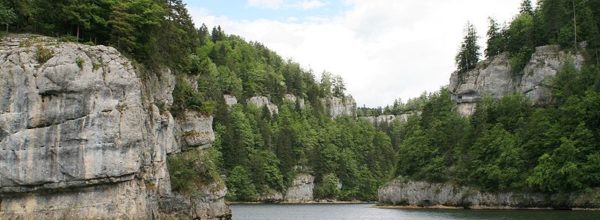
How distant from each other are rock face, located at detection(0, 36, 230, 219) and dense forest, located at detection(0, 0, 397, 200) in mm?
3594

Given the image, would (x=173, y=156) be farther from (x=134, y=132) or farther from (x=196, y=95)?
(x=134, y=132)

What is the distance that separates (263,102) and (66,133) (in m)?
119

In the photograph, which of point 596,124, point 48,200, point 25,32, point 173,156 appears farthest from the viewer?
point 596,124

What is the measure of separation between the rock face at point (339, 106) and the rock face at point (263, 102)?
93.3 ft

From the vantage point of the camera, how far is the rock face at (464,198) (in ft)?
237

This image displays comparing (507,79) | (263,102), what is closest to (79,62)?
(507,79)

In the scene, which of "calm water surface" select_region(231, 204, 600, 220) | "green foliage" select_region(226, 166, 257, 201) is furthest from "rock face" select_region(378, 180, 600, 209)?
"green foliage" select_region(226, 166, 257, 201)

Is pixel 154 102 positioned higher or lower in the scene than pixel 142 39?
lower

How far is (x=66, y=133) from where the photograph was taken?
4009 centimetres

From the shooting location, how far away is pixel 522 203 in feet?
260

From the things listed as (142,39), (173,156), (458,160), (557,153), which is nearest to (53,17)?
(142,39)

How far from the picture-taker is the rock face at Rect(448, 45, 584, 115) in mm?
90000

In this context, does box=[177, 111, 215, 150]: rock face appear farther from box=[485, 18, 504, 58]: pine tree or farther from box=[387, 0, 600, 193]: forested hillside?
box=[485, 18, 504, 58]: pine tree

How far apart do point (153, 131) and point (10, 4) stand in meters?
13.4
